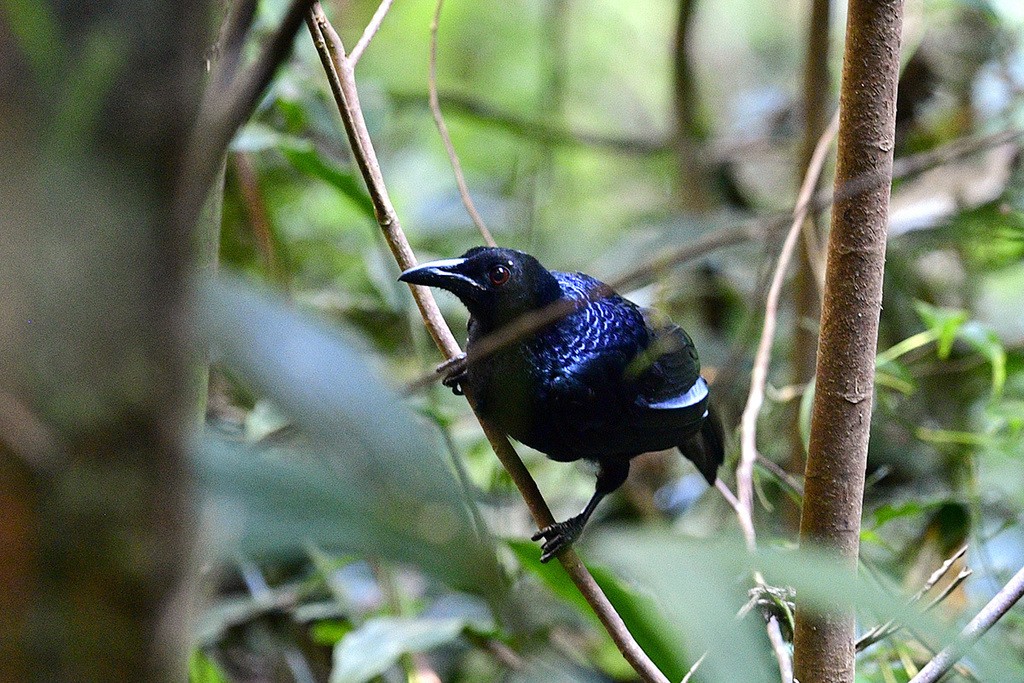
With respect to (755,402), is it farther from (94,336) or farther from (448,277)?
(94,336)

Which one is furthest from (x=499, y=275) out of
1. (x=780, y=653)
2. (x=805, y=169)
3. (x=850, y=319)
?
(x=805, y=169)

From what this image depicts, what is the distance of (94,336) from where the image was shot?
0.54 metres

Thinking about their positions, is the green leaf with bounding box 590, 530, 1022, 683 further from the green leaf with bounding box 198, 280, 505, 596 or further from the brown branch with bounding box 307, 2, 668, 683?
the brown branch with bounding box 307, 2, 668, 683

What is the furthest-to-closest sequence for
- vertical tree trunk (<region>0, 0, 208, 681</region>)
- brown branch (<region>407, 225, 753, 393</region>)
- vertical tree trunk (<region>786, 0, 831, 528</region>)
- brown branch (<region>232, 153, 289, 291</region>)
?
vertical tree trunk (<region>786, 0, 831, 528</region>) → brown branch (<region>232, 153, 289, 291</region>) → brown branch (<region>407, 225, 753, 393</region>) → vertical tree trunk (<region>0, 0, 208, 681</region>)

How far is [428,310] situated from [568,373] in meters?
0.37

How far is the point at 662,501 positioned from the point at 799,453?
2.23 ft

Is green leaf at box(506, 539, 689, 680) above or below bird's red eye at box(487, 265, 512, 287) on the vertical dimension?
below

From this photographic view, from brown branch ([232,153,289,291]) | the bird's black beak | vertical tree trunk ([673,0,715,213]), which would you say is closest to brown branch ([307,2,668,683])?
the bird's black beak

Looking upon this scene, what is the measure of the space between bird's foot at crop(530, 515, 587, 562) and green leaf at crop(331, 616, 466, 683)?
63 centimetres

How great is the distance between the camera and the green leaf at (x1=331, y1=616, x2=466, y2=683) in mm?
2102

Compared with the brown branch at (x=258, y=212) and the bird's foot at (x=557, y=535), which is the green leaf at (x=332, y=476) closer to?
the bird's foot at (x=557, y=535)

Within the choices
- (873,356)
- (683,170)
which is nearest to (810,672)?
(873,356)

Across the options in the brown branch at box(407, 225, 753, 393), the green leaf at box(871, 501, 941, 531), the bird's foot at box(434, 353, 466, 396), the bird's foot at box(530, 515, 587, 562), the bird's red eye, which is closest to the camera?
the brown branch at box(407, 225, 753, 393)

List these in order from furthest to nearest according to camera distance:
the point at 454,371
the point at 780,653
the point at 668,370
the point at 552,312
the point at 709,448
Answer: the point at 709,448
the point at 668,370
the point at 454,371
the point at 780,653
the point at 552,312
